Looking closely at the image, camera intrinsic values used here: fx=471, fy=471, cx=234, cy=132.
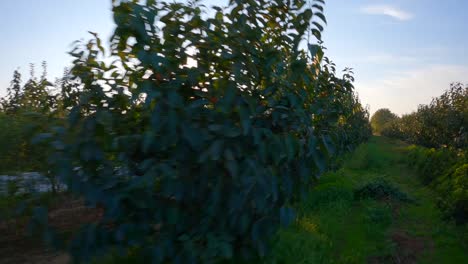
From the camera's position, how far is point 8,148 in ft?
16.9

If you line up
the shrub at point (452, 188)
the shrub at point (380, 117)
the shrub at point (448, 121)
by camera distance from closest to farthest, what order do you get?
the shrub at point (452, 188)
the shrub at point (448, 121)
the shrub at point (380, 117)

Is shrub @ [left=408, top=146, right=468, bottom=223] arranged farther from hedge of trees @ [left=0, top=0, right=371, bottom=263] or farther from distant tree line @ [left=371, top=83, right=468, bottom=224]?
hedge of trees @ [left=0, top=0, right=371, bottom=263]

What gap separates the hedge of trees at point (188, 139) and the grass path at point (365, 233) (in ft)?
3.72

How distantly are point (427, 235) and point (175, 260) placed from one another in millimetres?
6151

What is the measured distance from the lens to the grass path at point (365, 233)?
5895mm

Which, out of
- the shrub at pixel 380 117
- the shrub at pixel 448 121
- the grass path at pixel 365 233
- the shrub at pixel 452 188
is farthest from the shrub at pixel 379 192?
the shrub at pixel 380 117

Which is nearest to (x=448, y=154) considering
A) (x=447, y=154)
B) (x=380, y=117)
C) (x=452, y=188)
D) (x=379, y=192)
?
(x=447, y=154)

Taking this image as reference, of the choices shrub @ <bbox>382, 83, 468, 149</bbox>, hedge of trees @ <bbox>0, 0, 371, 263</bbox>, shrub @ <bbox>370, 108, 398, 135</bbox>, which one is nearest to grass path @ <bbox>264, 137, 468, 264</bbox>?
hedge of trees @ <bbox>0, 0, 371, 263</bbox>

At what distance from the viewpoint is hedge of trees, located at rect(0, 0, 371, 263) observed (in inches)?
117

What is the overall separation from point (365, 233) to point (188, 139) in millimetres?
5930

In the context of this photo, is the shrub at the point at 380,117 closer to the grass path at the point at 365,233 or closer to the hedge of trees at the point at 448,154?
the hedge of trees at the point at 448,154

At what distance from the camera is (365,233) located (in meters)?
8.03

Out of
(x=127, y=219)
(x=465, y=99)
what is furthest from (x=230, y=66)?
(x=465, y=99)

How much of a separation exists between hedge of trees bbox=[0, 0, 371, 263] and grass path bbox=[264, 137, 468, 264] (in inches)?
44.6
